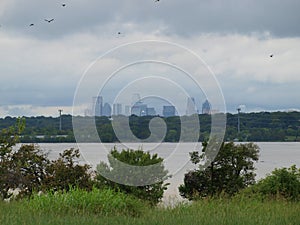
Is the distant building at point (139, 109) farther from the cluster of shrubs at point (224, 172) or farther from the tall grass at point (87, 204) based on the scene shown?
the tall grass at point (87, 204)

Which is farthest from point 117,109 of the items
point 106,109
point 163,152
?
point 163,152

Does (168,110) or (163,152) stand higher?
(168,110)

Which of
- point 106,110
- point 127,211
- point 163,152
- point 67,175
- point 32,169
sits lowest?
point 127,211

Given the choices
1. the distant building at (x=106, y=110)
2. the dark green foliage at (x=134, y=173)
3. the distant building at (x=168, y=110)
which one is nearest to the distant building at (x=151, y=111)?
the distant building at (x=168, y=110)

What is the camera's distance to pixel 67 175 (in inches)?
738

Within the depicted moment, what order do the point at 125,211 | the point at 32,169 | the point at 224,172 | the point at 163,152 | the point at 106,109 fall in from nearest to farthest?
the point at 125,211 < the point at 106,109 < the point at 32,169 < the point at 224,172 < the point at 163,152

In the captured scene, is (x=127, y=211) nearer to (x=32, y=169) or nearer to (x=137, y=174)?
(x=32, y=169)

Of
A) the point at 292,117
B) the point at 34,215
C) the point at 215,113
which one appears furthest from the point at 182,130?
the point at 292,117

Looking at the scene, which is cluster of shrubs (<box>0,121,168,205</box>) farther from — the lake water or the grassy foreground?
the grassy foreground

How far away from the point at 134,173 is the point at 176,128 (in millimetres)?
2088

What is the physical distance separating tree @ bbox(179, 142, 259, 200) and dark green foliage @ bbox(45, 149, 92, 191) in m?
4.08

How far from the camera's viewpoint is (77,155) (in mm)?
19797

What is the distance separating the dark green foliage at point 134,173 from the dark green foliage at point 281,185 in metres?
4.17

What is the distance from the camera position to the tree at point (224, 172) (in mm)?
21453
